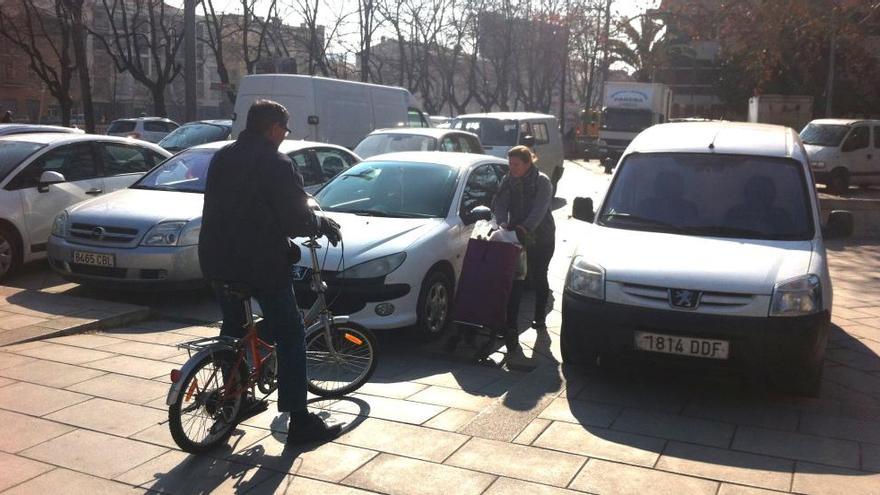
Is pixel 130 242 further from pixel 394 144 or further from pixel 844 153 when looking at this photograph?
pixel 844 153

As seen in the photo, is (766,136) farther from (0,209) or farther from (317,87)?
(317,87)

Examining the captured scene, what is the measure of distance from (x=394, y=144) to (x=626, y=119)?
20629 mm

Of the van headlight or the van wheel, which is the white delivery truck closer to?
the van wheel

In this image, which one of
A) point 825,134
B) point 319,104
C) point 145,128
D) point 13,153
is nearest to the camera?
point 13,153

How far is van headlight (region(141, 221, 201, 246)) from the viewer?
801 cm

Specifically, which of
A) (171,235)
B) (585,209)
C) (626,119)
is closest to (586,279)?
(585,209)

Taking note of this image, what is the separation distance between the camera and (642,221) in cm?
640

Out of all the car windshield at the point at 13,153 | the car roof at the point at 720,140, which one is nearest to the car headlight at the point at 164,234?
the car windshield at the point at 13,153

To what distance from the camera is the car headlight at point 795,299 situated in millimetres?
5258

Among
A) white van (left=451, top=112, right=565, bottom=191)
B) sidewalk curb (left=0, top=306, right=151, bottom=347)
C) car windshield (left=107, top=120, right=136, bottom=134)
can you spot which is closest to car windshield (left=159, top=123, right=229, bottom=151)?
white van (left=451, top=112, right=565, bottom=191)

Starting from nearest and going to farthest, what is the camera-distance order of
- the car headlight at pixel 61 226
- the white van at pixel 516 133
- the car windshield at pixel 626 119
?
the car headlight at pixel 61 226 < the white van at pixel 516 133 < the car windshield at pixel 626 119

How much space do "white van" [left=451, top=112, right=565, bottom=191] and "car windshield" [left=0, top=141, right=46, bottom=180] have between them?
1015cm

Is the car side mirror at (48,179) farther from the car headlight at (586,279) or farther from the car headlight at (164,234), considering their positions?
the car headlight at (586,279)

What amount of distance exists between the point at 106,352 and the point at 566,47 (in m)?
48.5
